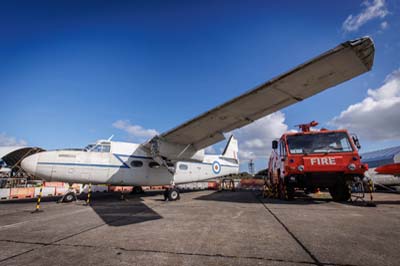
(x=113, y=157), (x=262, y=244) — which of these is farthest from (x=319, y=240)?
(x=113, y=157)

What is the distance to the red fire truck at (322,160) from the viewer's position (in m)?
7.12

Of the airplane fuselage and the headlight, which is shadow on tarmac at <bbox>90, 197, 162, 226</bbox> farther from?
the headlight

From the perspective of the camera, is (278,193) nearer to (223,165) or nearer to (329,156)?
(329,156)

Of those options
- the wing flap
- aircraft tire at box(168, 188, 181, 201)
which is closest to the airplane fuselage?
aircraft tire at box(168, 188, 181, 201)

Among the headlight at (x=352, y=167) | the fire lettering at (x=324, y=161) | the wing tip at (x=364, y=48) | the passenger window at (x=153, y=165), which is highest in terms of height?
the wing tip at (x=364, y=48)

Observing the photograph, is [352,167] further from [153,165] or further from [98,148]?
[98,148]

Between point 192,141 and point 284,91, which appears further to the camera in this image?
point 192,141

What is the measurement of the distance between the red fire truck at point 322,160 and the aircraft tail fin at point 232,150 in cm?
989

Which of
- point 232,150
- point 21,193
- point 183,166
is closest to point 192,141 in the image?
point 183,166

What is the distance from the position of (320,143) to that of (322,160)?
95 cm

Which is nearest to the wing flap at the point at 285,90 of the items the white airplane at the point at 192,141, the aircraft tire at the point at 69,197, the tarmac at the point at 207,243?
the white airplane at the point at 192,141

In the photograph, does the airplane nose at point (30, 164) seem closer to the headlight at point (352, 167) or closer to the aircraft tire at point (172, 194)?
the aircraft tire at point (172, 194)

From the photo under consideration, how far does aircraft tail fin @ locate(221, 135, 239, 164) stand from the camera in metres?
18.4

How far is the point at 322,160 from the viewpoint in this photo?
23.8 feet
